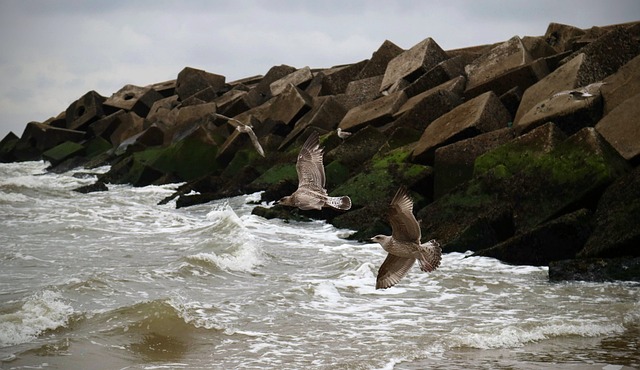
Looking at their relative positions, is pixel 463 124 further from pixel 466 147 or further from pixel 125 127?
pixel 125 127

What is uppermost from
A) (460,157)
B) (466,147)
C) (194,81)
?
(194,81)

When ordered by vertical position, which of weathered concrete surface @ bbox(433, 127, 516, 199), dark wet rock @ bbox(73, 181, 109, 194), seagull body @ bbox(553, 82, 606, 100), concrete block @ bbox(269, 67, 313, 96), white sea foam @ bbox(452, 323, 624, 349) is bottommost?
white sea foam @ bbox(452, 323, 624, 349)

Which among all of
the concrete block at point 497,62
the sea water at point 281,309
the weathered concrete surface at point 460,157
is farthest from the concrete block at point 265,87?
the weathered concrete surface at point 460,157

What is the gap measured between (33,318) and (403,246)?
12.4 feet

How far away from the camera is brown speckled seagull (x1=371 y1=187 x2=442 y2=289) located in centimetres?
722

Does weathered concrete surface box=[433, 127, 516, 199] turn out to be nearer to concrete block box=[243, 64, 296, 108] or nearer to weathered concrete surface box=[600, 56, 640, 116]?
weathered concrete surface box=[600, 56, 640, 116]

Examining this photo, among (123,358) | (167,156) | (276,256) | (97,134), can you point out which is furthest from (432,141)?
(97,134)

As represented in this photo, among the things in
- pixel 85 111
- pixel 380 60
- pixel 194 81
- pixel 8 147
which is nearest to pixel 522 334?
pixel 380 60

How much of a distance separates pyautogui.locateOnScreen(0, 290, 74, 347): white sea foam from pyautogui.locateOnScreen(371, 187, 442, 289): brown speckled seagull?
3277 millimetres

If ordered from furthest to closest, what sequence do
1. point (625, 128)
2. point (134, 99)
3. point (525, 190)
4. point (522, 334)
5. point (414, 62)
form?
point (134, 99)
point (414, 62)
point (625, 128)
point (525, 190)
point (522, 334)

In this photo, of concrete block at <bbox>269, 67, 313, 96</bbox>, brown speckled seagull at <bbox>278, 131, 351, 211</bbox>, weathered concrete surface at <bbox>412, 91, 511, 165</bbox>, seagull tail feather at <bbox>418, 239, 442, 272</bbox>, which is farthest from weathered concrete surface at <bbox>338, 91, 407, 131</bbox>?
seagull tail feather at <bbox>418, 239, 442, 272</bbox>

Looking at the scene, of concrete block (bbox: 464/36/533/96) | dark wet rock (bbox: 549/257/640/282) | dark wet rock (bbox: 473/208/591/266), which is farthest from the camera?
concrete block (bbox: 464/36/533/96)

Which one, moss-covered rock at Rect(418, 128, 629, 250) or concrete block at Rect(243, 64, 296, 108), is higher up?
concrete block at Rect(243, 64, 296, 108)

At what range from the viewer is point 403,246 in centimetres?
759
